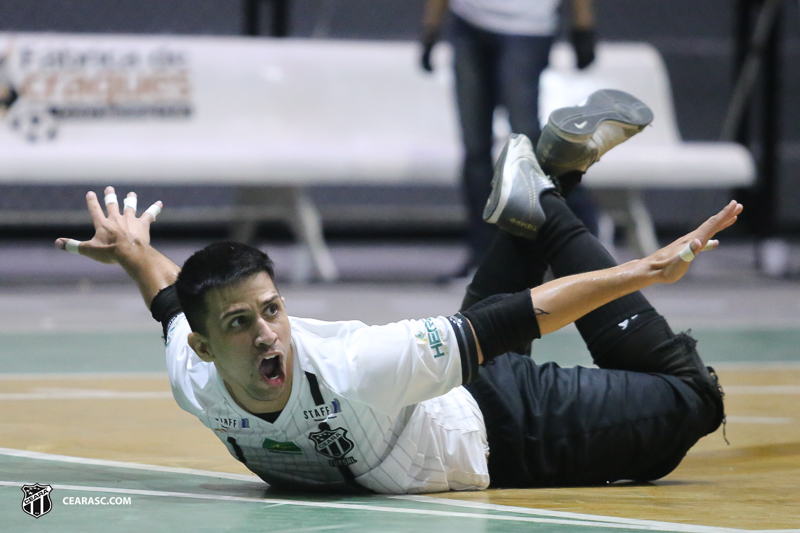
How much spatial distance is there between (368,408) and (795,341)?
3.45 m

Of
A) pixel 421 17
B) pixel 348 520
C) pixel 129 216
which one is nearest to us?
pixel 348 520

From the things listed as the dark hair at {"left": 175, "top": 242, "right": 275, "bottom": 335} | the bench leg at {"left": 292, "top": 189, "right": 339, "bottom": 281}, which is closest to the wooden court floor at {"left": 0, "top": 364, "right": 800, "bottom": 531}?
the dark hair at {"left": 175, "top": 242, "right": 275, "bottom": 335}

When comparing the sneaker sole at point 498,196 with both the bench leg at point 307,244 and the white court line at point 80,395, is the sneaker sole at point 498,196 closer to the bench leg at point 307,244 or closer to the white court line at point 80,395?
the white court line at point 80,395

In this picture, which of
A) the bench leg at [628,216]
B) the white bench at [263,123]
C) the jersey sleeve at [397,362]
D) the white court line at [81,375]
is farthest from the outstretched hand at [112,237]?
the bench leg at [628,216]

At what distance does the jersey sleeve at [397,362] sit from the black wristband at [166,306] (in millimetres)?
543

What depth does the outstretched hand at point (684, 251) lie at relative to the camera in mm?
2268

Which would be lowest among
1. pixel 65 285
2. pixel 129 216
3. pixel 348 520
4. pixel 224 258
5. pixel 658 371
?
pixel 348 520

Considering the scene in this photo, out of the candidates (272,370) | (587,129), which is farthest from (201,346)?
(587,129)

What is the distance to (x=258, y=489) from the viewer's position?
259 centimetres

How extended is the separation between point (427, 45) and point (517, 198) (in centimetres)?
358

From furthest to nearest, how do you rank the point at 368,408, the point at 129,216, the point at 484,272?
the point at 484,272 → the point at 129,216 → the point at 368,408

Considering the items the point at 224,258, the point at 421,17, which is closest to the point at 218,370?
the point at 224,258

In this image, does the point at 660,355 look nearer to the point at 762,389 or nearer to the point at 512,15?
the point at 762,389

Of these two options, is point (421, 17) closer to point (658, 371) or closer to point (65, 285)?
point (65, 285)
